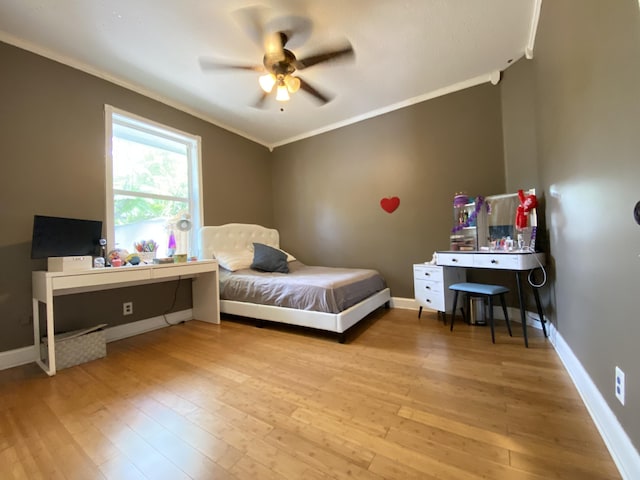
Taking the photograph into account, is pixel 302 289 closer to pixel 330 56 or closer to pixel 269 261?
pixel 269 261

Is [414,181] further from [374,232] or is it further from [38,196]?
[38,196]

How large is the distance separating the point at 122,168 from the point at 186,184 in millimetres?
A: 710

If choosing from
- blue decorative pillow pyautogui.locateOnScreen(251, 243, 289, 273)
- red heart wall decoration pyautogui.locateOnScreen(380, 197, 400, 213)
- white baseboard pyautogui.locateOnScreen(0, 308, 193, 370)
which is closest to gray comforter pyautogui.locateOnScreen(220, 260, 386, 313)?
blue decorative pillow pyautogui.locateOnScreen(251, 243, 289, 273)

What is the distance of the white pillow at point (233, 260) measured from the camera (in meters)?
3.27

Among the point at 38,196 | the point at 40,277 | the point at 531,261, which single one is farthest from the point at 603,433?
the point at 38,196

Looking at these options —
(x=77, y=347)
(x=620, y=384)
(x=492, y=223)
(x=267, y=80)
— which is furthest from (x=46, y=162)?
(x=492, y=223)

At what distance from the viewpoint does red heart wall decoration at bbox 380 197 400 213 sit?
3381 millimetres

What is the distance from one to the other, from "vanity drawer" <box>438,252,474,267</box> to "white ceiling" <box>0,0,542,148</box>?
6.25 feet

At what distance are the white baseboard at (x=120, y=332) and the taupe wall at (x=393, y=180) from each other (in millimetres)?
1937

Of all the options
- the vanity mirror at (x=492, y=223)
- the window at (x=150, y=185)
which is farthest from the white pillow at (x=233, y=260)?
the vanity mirror at (x=492, y=223)

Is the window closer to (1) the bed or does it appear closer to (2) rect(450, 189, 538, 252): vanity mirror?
(1) the bed

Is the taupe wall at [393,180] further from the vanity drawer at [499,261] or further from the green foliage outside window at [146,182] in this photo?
the green foliage outside window at [146,182]

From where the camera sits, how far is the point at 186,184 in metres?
3.38

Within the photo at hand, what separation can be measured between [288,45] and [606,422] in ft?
10.2
